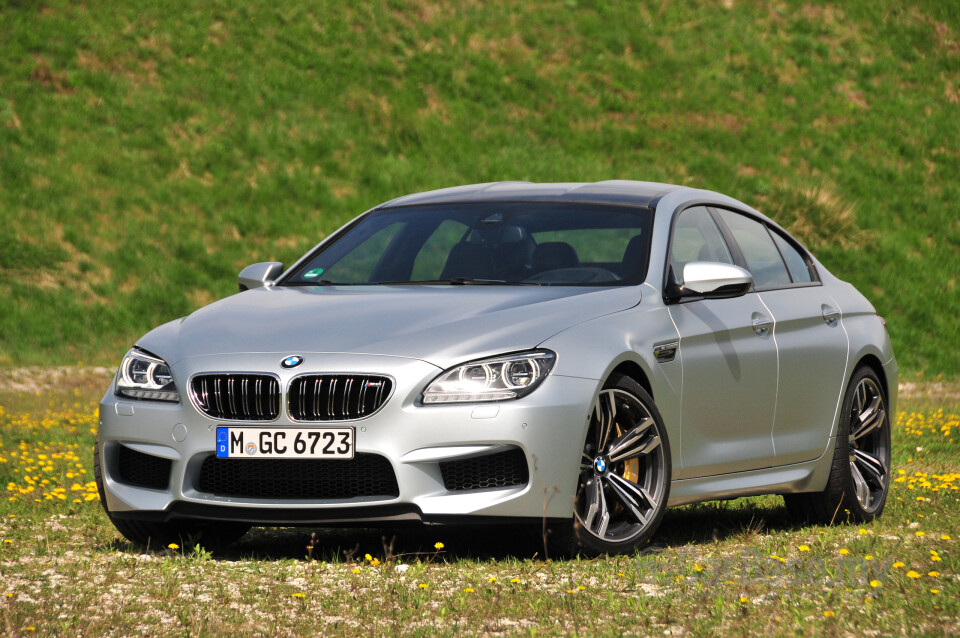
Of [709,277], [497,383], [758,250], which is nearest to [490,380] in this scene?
[497,383]

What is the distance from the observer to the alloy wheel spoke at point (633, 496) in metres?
5.68

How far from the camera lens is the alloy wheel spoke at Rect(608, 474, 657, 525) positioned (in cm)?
568

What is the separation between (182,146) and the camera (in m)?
22.8

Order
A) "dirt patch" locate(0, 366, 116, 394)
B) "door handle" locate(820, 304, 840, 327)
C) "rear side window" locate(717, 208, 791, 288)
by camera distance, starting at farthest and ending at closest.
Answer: "dirt patch" locate(0, 366, 116, 394)
"door handle" locate(820, 304, 840, 327)
"rear side window" locate(717, 208, 791, 288)

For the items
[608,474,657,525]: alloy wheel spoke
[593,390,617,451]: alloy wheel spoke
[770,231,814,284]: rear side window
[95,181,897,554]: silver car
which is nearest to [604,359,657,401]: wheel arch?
[95,181,897,554]: silver car

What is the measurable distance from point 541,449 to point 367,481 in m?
0.68

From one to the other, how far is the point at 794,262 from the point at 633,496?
99.9 inches

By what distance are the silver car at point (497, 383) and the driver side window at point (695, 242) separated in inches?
0.7

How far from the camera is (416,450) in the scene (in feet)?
16.9

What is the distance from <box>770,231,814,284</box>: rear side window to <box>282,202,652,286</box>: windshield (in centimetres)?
114

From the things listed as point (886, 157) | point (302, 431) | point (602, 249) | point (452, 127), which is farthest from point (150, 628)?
point (886, 157)

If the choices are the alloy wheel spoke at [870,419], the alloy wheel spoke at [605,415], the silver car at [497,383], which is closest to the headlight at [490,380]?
the silver car at [497,383]

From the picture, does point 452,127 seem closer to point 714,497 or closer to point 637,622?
point 714,497

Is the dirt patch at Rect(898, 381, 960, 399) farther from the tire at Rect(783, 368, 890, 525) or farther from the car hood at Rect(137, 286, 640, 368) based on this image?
the car hood at Rect(137, 286, 640, 368)
